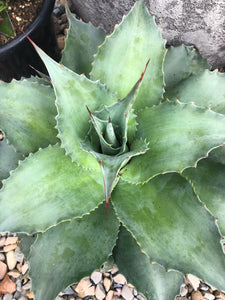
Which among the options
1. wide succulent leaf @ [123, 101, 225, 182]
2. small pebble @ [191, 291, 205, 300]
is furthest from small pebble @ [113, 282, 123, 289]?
wide succulent leaf @ [123, 101, 225, 182]

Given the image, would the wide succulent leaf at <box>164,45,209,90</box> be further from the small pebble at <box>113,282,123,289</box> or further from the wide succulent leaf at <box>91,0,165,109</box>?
the small pebble at <box>113,282,123,289</box>

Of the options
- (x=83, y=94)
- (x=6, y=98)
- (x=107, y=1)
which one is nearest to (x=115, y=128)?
(x=83, y=94)

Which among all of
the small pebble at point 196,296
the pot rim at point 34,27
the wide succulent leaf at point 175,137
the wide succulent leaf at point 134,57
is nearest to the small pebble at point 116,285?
the small pebble at point 196,296

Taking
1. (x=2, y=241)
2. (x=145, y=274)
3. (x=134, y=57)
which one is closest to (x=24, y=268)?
(x=2, y=241)

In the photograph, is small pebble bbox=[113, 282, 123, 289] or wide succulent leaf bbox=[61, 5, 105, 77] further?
small pebble bbox=[113, 282, 123, 289]

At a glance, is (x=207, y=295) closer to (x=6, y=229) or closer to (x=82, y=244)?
(x=82, y=244)

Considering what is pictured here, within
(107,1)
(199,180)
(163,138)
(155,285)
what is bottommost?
(155,285)
